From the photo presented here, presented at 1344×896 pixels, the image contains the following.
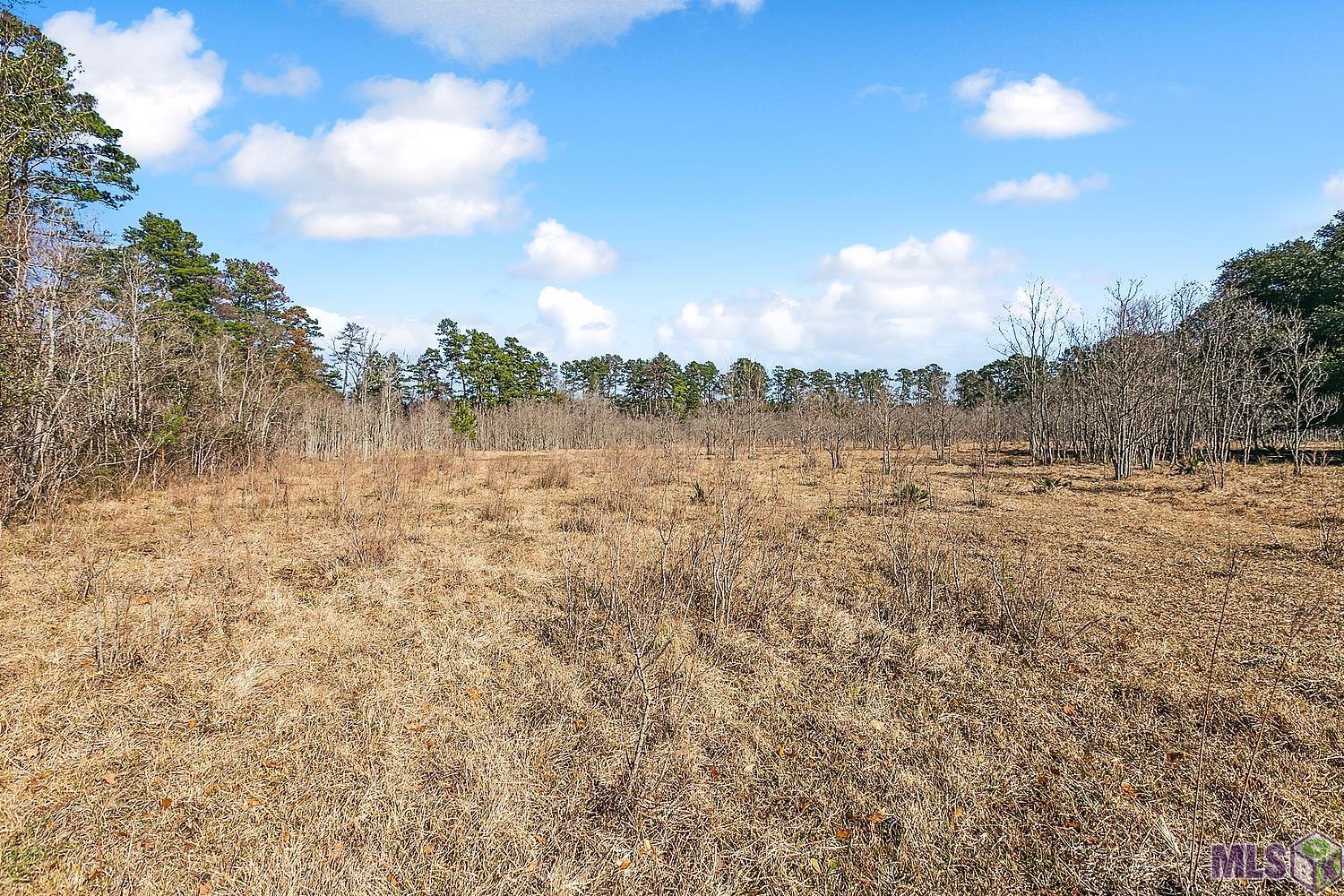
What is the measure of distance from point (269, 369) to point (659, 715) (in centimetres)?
2374

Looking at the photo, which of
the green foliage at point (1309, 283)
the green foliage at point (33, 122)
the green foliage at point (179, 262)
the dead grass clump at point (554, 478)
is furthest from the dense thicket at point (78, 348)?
the green foliage at point (1309, 283)

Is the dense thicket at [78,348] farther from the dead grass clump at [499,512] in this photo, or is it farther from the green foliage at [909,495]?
the green foliage at [909,495]

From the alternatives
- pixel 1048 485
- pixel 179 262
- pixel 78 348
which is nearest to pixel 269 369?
pixel 179 262

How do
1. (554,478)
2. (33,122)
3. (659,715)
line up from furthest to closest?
(554,478) → (33,122) → (659,715)

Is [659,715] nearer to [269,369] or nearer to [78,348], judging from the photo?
[78,348]

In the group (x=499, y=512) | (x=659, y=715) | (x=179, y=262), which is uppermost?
(x=179, y=262)

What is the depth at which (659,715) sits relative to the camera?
407 cm

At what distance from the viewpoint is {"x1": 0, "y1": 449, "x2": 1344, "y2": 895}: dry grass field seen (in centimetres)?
285

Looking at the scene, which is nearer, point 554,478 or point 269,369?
point 554,478

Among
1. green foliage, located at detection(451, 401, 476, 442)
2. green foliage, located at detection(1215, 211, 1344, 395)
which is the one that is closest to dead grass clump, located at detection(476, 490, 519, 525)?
green foliage, located at detection(451, 401, 476, 442)

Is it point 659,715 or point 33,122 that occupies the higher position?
point 33,122

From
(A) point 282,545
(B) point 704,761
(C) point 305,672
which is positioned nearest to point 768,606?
(B) point 704,761

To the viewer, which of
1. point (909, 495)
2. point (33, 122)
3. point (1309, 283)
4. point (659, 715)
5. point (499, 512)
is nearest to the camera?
point (659, 715)

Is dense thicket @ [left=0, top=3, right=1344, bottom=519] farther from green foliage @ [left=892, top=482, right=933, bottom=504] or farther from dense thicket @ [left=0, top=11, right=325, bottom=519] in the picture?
green foliage @ [left=892, top=482, right=933, bottom=504]
